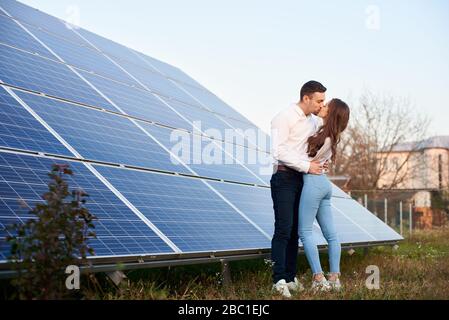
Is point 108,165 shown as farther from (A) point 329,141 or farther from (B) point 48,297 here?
(B) point 48,297

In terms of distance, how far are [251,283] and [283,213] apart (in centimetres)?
110

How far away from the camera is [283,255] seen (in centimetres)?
626

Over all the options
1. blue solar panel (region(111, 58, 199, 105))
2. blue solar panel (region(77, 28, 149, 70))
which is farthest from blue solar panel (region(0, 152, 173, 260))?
blue solar panel (region(77, 28, 149, 70))

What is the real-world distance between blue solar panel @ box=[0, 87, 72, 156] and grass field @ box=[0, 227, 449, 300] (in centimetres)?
126

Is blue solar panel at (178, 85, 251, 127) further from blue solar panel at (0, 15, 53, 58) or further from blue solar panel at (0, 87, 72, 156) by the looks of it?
blue solar panel at (0, 87, 72, 156)

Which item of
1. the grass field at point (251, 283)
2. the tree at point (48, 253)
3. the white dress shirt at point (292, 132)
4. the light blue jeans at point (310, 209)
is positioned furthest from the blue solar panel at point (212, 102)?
the tree at point (48, 253)

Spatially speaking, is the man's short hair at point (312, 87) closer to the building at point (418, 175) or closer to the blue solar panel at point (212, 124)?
the blue solar panel at point (212, 124)

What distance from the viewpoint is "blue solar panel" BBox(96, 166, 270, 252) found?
6.23 metres

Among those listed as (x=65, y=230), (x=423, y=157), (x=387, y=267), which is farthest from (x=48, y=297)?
(x=423, y=157)

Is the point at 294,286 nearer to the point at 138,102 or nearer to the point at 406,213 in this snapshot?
the point at 138,102

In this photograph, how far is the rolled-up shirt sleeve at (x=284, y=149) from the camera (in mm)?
6301

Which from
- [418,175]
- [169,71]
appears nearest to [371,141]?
[418,175]

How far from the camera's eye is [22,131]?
603 cm

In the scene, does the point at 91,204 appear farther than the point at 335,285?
No
